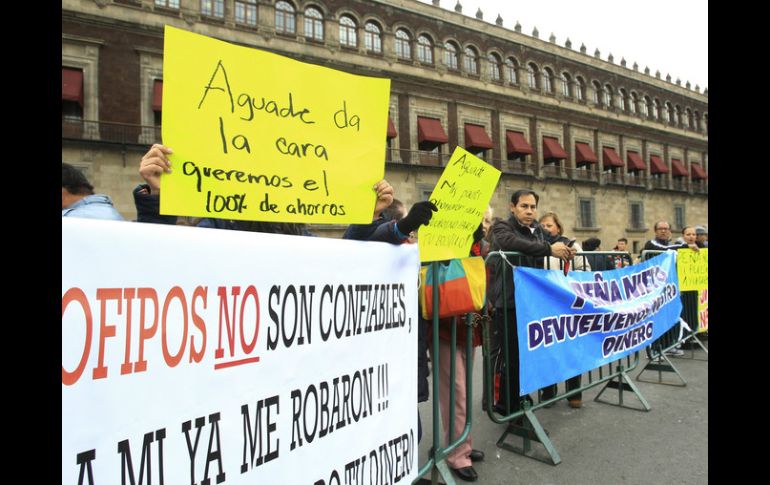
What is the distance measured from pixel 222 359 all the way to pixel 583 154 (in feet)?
99.3

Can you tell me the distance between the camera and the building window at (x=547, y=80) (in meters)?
27.8

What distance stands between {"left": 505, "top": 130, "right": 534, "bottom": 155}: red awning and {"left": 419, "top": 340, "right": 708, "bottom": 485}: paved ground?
21.7 m

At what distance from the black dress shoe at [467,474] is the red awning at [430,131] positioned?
2023cm

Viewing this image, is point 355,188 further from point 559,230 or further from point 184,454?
point 559,230

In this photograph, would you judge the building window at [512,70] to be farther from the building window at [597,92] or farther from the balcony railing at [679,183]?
the balcony railing at [679,183]

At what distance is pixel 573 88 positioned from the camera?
2894 centimetres

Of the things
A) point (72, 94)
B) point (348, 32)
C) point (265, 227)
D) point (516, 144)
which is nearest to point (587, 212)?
point (516, 144)

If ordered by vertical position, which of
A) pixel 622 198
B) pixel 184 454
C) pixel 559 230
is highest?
pixel 622 198

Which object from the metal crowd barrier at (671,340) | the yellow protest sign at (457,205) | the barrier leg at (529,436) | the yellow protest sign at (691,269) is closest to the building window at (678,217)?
the metal crowd barrier at (671,340)

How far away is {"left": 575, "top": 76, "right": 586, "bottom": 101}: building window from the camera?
1155 inches

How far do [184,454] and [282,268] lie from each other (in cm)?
61

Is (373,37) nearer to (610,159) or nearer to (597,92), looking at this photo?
(597,92)

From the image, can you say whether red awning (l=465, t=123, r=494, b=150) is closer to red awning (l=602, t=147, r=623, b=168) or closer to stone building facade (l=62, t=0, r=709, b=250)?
stone building facade (l=62, t=0, r=709, b=250)
